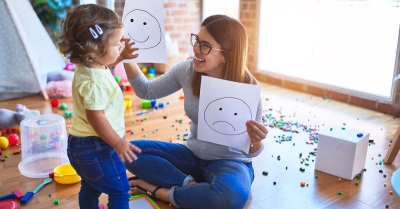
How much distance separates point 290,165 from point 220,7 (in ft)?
9.29

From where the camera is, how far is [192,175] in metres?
1.64

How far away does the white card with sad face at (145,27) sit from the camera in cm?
157

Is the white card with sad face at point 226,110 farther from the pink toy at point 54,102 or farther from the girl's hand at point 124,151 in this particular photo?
the pink toy at point 54,102

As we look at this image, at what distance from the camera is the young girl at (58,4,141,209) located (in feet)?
3.47

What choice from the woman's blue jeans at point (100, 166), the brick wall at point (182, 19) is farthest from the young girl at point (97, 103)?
the brick wall at point (182, 19)

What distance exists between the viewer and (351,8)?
118 inches

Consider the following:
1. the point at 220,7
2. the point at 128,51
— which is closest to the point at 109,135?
the point at 128,51

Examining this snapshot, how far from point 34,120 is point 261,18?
2531 millimetres

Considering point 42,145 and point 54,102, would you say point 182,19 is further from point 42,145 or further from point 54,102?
point 42,145

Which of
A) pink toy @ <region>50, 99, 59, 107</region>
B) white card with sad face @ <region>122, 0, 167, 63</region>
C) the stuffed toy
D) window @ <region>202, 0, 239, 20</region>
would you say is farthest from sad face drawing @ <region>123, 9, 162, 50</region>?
window @ <region>202, 0, 239, 20</region>

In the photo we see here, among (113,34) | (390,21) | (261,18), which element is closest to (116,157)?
(113,34)

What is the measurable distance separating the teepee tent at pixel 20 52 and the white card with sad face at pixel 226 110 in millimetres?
1950

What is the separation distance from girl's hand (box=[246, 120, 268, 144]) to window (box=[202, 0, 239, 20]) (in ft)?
10.1

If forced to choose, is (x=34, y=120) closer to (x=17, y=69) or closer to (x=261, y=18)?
(x=17, y=69)
